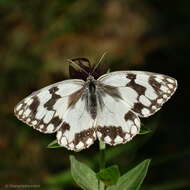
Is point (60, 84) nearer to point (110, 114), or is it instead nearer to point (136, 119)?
point (110, 114)

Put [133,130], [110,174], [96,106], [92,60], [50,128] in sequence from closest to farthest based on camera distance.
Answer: [110,174]
[133,130]
[50,128]
[96,106]
[92,60]

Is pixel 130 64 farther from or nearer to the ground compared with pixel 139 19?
nearer to the ground

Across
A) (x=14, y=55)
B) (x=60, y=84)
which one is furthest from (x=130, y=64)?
(x=60, y=84)

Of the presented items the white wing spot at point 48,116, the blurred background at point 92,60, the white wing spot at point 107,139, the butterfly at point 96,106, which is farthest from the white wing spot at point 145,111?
the blurred background at point 92,60

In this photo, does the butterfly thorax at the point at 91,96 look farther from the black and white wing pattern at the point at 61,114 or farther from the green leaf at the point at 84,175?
the green leaf at the point at 84,175

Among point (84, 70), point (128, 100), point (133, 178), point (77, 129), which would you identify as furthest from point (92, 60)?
point (133, 178)

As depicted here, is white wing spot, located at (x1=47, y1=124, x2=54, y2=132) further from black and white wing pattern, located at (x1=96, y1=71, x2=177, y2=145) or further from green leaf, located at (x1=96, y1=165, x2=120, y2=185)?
green leaf, located at (x1=96, y1=165, x2=120, y2=185)

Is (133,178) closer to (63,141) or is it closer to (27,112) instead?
(63,141)
